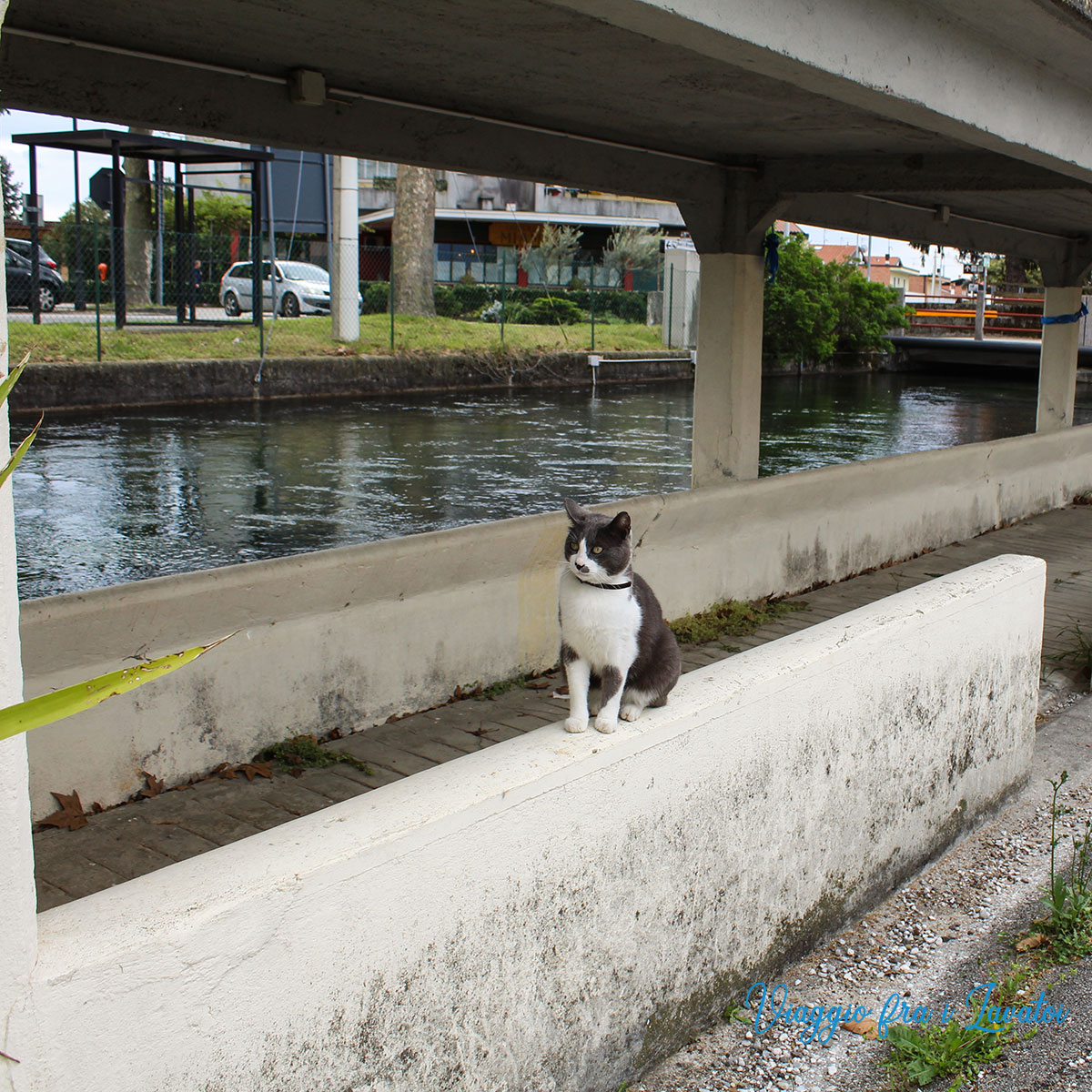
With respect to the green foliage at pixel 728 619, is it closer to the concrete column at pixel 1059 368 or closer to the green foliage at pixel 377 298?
the concrete column at pixel 1059 368

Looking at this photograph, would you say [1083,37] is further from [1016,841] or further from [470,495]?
[470,495]

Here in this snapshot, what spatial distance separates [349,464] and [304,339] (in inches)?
465

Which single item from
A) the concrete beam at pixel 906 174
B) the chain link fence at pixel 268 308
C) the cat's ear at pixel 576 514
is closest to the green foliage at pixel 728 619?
the concrete beam at pixel 906 174

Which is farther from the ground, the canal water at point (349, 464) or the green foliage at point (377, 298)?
the green foliage at point (377, 298)

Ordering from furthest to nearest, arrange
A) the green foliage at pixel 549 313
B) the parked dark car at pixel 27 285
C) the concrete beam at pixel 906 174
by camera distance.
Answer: the green foliage at pixel 549 313 < the parked dark car at pixel 27 285 < the concrete beam at pixel 906 174

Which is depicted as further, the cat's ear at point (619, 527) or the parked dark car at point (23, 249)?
the parked dark car at point (23, 249)

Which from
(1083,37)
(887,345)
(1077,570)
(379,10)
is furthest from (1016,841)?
(887,345)

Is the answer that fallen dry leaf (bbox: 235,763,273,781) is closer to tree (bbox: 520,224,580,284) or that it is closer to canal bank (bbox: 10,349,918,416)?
canal bank (bbox: 10,349,918,416)

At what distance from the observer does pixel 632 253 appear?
52312 mm

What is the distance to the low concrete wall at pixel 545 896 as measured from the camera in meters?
2.39

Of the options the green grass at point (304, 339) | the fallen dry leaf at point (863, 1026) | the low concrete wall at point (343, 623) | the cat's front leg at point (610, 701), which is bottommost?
the fallen dry leaf at point (863, 1026)

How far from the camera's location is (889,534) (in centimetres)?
1035

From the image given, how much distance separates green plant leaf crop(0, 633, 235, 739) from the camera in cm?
192

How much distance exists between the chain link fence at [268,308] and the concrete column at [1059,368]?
16.5m
